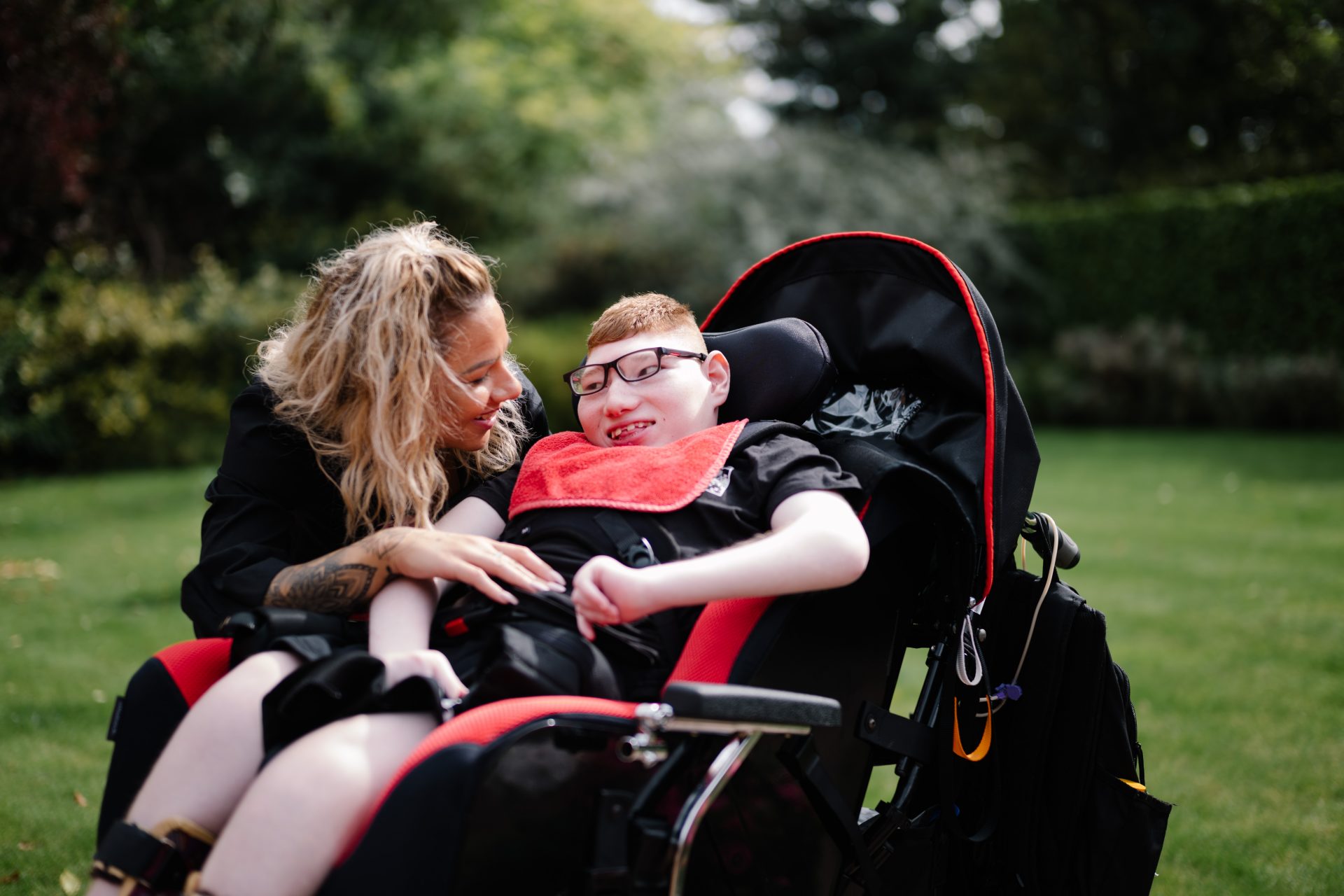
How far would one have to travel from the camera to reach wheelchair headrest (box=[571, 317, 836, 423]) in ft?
7.80

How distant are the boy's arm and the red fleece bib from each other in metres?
0.27

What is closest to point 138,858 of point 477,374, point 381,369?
point 381,369

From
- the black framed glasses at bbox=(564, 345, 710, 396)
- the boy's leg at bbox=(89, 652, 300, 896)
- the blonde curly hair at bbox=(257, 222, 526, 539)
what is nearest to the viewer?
the boy's leg at bbox=(89, 652, 300, 896)

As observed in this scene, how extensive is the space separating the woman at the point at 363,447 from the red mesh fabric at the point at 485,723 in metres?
0.19

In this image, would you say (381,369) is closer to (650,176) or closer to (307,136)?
(650,176)

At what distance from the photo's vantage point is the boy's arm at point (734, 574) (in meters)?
1.74

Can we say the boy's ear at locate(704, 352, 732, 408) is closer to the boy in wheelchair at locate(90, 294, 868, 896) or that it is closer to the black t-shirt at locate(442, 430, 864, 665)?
the boy in wheelchair at locate(90, 294, 868, 896)

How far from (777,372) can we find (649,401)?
0.30m

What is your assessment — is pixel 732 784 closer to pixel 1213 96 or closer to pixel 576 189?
pixel 576 189

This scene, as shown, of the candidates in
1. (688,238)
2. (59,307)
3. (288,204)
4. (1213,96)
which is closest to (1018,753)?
(59,307)

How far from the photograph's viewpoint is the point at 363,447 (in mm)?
2076

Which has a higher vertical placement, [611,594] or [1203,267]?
[1203,267]

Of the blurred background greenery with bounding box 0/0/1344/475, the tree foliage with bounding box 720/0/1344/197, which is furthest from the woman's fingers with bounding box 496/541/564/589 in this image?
the tree foliage with bounding box 720/0/1344/197

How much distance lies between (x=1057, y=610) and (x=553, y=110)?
51.2ft
